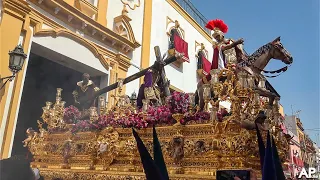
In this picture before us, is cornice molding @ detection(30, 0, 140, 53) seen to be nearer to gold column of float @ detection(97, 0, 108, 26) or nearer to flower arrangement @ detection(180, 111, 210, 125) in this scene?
gold column of float @ detection(97, 0, 108, 26)

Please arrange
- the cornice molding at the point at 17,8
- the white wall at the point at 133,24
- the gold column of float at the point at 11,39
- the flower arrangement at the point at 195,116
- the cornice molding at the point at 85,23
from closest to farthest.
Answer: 1. the flower arrangement at the point at 195,116
2. the gold column of float at the point at 11,39
3. the cornice molding at the point at 17,8
4. the cornice molding at the point at 85,23
5. the white wall at the point at 133,24

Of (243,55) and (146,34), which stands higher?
(146,34)

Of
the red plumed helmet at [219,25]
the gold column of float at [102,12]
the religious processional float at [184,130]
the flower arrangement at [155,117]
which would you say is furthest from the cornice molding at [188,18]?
the flower arrangement at [155,117]

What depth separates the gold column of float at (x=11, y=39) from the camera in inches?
221

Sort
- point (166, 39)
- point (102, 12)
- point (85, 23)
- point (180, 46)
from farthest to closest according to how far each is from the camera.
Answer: point (180, 46) < point (166, 39) < point (102, 12) < point (85, 23)

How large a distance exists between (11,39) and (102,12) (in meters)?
3.31

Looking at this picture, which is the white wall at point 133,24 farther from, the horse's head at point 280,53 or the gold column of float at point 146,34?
the horse's head at point 280,53

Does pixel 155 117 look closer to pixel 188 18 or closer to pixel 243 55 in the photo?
pixel 243 55

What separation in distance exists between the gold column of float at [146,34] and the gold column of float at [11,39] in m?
4.39

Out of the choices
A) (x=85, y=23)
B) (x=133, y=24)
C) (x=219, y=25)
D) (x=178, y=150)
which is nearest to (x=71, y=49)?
(x=85, y=23)

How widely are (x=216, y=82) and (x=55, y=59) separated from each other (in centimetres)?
535

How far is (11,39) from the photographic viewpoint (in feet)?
19.6

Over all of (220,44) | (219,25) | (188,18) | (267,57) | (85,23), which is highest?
(188,18)

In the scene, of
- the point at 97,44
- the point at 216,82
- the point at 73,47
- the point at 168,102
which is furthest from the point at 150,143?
the point at 97,44
